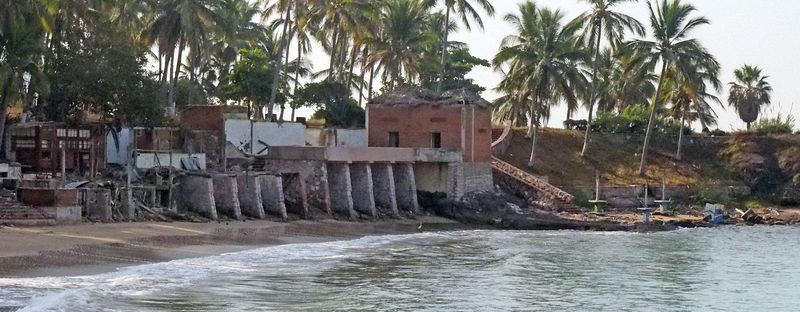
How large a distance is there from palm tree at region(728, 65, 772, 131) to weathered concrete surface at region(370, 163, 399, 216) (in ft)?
118

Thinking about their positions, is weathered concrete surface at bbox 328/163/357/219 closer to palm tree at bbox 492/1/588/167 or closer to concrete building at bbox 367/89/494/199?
concrete building at bbox 367/89/494/199

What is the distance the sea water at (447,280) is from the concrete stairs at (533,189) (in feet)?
37.5

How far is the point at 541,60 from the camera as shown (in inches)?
2591

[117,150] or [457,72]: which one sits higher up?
[457,72]

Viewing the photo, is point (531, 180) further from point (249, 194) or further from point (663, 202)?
point (249, 194)

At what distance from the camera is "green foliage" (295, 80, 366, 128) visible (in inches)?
2657

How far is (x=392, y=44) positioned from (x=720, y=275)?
35.9m

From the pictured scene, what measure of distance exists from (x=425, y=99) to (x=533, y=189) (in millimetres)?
7683

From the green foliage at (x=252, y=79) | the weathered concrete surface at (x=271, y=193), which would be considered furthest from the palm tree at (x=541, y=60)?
the weathered concrete surface at (x=271, y=193)

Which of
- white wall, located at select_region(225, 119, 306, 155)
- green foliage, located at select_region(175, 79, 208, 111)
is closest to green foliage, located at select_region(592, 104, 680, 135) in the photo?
white wall, located at select_region(225, 119, 306, 155)

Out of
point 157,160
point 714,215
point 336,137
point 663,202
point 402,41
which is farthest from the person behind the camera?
point 402,41

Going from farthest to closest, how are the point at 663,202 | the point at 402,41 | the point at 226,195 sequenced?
the point at 402,41 → the point at 663,202 → the point at 226,195

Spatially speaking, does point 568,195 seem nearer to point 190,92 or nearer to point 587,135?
point 587,135

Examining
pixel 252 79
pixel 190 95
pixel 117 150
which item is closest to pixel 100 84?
pixel 117 150
